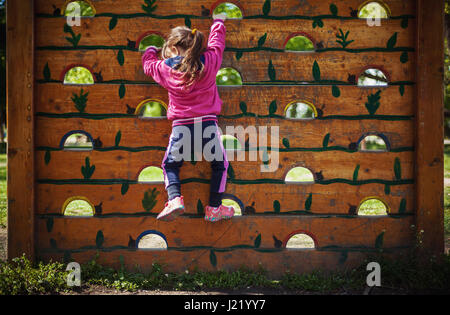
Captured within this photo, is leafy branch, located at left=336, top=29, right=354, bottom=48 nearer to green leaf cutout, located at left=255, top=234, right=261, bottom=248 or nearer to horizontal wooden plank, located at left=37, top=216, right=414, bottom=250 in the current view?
horizontal wooden plank, located at left=37, top=216, right=414, bottom=250

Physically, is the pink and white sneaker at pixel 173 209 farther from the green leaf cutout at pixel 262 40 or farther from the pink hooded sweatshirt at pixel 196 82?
the green leaf cutout at pixel 262 40

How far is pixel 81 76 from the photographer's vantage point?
11312 mm

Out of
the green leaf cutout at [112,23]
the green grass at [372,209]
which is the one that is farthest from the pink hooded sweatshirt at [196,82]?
the green grass at [372,209]

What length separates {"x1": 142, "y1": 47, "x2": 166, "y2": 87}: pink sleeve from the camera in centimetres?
316

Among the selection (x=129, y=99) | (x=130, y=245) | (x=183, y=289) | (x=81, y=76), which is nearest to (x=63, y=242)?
(x=130, y=245)

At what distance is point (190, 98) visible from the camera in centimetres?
318

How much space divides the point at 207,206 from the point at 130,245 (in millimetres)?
827

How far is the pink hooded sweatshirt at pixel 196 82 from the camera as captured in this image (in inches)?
122

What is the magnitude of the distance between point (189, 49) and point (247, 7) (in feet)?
2.76

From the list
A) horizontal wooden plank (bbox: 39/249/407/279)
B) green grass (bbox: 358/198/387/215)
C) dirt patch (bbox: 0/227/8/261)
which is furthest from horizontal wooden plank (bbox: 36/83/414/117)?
green grass (bbox: 358/198/387/215)

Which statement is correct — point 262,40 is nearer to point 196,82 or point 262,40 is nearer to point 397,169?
point 196,82

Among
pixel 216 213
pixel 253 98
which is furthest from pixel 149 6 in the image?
pixel 216 213

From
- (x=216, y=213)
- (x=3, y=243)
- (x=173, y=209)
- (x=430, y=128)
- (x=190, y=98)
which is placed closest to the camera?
(x=173, y=209)

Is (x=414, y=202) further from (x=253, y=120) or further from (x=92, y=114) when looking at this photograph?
(x=92, y=114)
